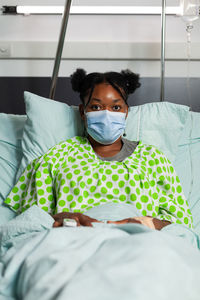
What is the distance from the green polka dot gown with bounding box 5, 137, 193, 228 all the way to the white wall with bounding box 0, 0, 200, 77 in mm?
1063

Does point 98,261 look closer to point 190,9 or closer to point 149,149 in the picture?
point 149,149

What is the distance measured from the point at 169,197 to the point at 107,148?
0.35m

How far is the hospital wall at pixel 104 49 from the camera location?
2.92 metres

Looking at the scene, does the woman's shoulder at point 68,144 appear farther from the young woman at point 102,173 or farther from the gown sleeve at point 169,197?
the gown sleeve at point 169,197

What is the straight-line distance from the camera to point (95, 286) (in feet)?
3.15

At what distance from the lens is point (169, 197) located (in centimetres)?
190

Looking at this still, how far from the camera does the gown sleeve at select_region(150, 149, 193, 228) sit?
1.83m

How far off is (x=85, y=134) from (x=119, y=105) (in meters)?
0.28

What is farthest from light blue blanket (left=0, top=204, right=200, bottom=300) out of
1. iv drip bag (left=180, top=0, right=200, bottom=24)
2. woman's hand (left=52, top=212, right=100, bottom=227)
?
iv drip bag (left=180, top=0, right=200, bottom=24)

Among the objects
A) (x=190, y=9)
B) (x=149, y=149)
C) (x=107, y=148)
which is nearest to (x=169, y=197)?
(x=149, y=149)

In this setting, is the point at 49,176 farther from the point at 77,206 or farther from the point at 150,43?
the point at 150,43

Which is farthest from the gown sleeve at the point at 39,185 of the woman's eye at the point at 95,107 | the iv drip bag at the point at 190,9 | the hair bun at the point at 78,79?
the iv drip bag at the point at 190,9

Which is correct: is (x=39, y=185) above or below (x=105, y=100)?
below

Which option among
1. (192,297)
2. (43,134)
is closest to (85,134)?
(43,134)
